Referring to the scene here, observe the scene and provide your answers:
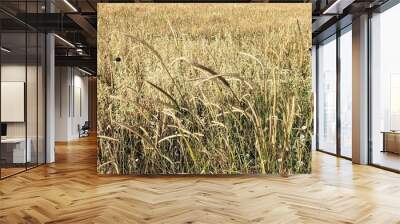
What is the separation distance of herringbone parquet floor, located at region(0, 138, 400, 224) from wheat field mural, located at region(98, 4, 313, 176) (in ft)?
1.32

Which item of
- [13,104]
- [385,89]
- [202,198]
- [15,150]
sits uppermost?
[385,89]

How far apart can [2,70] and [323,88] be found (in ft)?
27.2

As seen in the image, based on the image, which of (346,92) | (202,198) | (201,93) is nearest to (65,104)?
(201,93)

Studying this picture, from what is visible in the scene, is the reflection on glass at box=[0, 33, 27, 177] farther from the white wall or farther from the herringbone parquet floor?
the white wall

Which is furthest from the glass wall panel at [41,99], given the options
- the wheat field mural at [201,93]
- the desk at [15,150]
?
the wheat field mural at [201,93]

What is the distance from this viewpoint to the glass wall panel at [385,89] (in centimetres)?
721

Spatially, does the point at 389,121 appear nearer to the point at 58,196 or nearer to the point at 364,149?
the point at 364,149

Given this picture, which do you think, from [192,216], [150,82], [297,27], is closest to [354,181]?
[297,27]

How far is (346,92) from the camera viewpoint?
9.27m

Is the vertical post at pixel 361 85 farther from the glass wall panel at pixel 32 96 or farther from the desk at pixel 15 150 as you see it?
the desk at pixel 15 150

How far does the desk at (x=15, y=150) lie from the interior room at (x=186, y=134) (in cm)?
2

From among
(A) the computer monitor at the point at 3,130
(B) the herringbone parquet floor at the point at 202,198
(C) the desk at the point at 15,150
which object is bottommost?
(B) the herringbone parquet floor at the point at 202,198

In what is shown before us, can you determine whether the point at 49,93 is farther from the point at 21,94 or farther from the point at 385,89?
the point at 385,89

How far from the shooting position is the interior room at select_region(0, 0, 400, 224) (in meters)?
4.39
